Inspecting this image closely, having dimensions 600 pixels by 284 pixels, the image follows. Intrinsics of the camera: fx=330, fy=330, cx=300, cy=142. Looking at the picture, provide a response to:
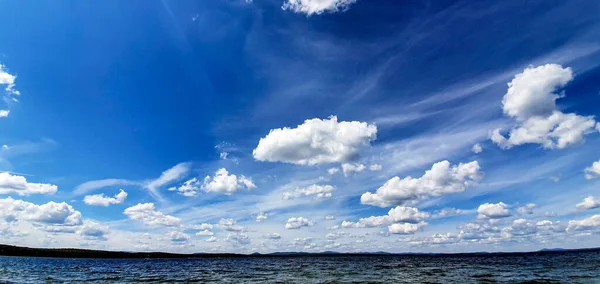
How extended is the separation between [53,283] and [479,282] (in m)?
65.0

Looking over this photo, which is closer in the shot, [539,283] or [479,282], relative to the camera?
[539,283]

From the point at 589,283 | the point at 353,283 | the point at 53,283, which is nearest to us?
the point at 589,283

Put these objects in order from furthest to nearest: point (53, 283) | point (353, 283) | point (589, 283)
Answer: point (53, 283)
point (353, 283)
point (589, 283)

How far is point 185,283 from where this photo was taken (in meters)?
52.2

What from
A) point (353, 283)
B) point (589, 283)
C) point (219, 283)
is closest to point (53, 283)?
point (219, 283)

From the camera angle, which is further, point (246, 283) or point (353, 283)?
point (246, 283)

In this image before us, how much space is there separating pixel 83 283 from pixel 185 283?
1667 centimetres

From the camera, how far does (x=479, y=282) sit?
158 ft

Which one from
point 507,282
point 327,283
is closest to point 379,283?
point 327,283

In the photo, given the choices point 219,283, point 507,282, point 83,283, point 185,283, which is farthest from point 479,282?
point 83,283

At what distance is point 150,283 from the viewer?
52.5 meters

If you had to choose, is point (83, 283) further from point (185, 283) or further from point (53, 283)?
point (185, 283)

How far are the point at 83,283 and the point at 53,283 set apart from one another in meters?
4.08

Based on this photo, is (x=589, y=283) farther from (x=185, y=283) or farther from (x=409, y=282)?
(x=185, y=283)
